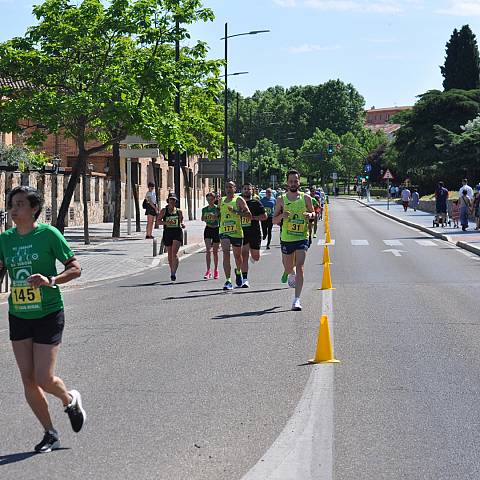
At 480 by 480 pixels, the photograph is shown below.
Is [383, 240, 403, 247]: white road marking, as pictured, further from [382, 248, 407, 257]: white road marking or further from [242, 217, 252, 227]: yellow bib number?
[242, 217, 252, 227]: yellow bib number

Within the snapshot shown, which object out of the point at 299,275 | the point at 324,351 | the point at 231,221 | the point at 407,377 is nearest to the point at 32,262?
the point at 407,377

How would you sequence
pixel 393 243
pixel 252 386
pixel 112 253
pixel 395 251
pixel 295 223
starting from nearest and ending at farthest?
pixel 252 386, pixel 295 223, pixel 112 253, pixel 395 251, pixel 393 243

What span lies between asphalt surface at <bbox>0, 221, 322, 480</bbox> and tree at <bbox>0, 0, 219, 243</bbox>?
47.5ft

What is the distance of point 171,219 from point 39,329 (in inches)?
534

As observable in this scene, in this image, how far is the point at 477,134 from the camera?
66.4 meters

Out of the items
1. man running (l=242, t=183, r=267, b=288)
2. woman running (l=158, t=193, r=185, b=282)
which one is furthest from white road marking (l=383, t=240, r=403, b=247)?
man running (l=242, t=183, r=267, b=288)

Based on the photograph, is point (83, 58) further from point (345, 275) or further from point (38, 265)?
point (38, 265)

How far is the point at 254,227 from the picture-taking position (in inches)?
746

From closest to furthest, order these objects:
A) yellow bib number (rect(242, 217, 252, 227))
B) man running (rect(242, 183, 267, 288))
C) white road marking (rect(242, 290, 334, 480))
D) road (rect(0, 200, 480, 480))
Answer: white road marking (rect(242, 290, 334, 480)) < road (rect(0, 200, 480, 480)) < yellow bib number (rect(242, 217, 252, 227)) < man running (rect(242, 183, 267, 288))

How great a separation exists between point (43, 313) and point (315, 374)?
11.1ft

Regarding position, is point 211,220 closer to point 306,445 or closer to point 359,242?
point 306,445

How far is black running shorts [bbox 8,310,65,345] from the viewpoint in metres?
6.70

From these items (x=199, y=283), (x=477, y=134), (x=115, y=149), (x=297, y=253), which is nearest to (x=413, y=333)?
(x=297, y=253)

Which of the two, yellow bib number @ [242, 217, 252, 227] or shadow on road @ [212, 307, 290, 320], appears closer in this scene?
shadow on road @ [212, 307, 290, 320]
